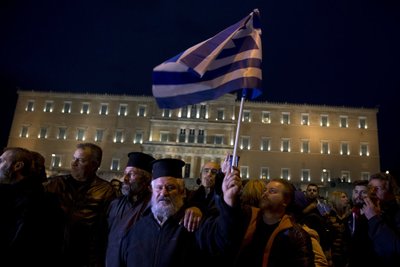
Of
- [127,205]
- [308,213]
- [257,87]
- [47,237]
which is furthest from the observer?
[308,213]

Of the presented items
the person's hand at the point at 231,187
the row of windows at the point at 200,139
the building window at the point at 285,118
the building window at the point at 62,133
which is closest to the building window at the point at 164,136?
the row of windows at the point at 200,139

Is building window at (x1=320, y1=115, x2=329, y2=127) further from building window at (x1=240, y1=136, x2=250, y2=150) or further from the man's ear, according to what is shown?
the man's ear

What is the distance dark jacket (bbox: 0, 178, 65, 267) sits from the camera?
2.83m

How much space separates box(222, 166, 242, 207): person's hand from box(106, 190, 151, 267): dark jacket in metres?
1.23

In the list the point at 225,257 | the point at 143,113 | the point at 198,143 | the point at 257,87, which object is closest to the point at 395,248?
the point at 225,257

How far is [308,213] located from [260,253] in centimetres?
181

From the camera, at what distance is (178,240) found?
109 inches

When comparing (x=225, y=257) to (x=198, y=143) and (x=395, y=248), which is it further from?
(x=198, y=143)

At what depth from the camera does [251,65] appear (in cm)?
345

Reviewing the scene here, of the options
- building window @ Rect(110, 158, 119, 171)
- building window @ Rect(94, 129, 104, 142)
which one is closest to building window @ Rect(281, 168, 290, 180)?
building window @ Rect(110, 158, 119, 171)

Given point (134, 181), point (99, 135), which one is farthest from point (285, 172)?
point (134, 181)

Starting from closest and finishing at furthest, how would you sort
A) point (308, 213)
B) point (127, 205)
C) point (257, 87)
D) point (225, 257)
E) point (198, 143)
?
point (225, 257) → point (257, 87) → point (127, 205) → point (308, 213) → point (198, 143)

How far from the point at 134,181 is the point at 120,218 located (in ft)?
1.86

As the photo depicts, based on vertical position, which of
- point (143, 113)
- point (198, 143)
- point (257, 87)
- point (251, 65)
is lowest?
point (257, 87)
